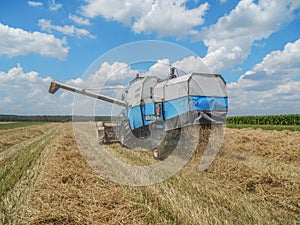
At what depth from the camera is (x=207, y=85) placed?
709cm

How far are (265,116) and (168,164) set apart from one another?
2999 centimetres

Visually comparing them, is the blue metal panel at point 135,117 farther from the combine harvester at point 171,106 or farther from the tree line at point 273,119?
the tree line at point 273,119

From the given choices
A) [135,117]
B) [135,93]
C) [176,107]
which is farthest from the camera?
[135,93]

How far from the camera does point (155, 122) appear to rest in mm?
7598

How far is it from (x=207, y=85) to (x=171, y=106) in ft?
3.91

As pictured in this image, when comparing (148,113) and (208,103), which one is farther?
(148,113)

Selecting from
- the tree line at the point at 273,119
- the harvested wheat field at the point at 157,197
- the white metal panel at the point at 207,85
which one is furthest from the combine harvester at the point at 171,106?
the tree line at the point at 273,119

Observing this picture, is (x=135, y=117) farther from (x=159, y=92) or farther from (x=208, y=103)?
(x=208, y=103)

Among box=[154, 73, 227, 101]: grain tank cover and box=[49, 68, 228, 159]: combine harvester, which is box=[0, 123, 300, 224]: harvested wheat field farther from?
box=[154, 73, 227, 101]: grain tank cover

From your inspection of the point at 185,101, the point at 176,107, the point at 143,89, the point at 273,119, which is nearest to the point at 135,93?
the point at 143,89

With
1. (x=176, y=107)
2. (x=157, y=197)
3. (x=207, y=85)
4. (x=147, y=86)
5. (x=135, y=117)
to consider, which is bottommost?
(x=157, y=197)

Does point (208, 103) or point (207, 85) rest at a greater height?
point (207, 85)

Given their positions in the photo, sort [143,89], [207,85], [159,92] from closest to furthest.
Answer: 1. [207,85]
2. [159,92]
3. [143,89]

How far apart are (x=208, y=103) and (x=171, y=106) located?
1.03m
